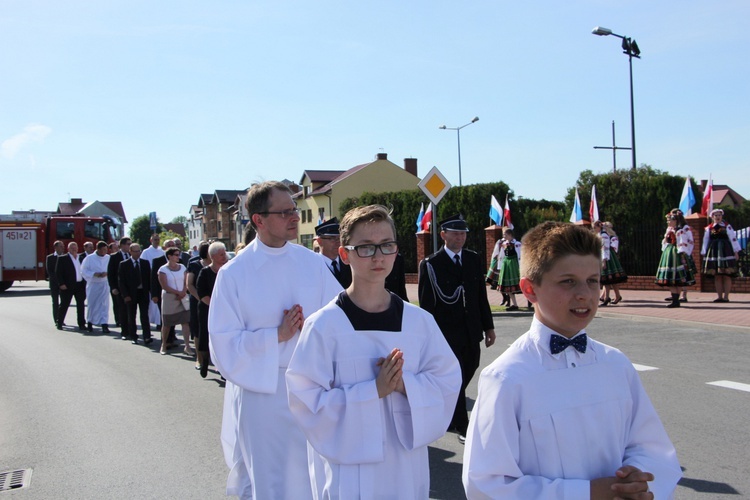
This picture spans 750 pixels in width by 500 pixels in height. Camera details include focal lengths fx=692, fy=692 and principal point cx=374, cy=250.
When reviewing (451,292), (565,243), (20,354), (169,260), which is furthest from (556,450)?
(20,354)

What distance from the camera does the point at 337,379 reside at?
106 inches

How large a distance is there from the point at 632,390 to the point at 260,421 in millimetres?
1969

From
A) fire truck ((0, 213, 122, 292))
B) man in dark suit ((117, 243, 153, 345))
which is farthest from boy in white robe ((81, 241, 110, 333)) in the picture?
fire truck ((0, 213, 122, 292))

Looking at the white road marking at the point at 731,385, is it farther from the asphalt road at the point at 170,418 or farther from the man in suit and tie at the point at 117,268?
the man in suit and tie at the point at 117,268

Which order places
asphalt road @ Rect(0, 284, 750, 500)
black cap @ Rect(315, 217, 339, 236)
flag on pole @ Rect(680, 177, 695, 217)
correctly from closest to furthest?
asphalt road @ Rect(0, 284, 750, 500), black cap @ Rect(315, 217, 339, 236), flag on pole @ Rect(680, 177, 695, 217)

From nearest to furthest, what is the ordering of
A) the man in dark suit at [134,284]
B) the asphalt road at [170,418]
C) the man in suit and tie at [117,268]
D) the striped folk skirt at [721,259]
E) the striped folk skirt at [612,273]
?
the asphalt road at [170,418]
the man in dark suit at [134,284]
the man in suit and tie at [117,268]
the striped folk skirt at [721,259]
the striped folk skirt at [612,273]

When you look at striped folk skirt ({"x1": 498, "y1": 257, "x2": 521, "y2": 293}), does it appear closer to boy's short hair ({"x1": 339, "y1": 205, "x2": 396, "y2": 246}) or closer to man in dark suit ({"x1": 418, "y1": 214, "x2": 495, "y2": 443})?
man in dark suit ({"x1": 418, "y1": 214, "x2": 495, "y2": 443})

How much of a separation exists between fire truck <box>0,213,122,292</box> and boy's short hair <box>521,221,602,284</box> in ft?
108

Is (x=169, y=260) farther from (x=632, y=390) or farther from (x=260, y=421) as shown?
(x=632, y=390)

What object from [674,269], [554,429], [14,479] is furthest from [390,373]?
[674,269]

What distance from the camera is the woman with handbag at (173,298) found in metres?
12.3

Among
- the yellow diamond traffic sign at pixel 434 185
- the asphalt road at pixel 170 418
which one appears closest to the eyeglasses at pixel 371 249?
the asphalt road at pixel 170 418

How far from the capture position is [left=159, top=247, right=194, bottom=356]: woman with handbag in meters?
12.3

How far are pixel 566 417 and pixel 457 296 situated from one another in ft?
13.9
